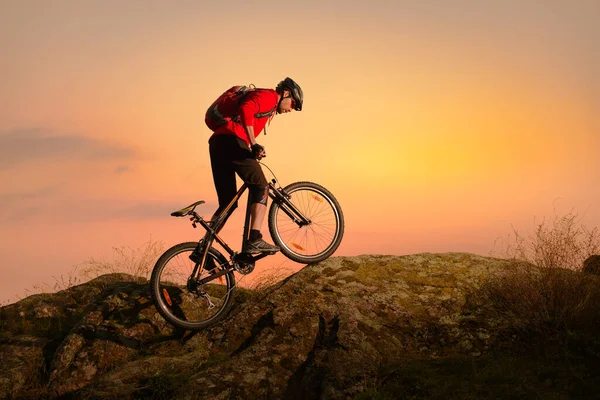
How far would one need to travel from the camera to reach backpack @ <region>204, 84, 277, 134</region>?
816 centimetres

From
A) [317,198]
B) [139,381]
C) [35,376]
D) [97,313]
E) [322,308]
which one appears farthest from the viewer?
[317,198]

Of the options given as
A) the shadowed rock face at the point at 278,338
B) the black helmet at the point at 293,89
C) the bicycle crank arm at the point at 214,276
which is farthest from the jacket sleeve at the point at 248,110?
the shadowed rock face at the point at 278,338

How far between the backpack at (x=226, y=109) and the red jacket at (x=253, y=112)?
5 centimetres

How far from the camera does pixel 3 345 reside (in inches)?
330

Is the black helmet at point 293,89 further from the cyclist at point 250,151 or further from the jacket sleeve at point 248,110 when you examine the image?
the jacket sleeve at point 248,110

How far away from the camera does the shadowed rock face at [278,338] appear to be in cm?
622

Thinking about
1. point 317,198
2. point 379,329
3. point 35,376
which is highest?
point 317,198

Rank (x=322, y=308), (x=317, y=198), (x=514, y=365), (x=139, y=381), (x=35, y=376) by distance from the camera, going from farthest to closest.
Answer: (x=317, y=198), (x=35, y=376), (x=322, y=308), (x=139, y=381), (x=514, y=365)

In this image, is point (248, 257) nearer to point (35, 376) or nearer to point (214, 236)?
point (214, 236)

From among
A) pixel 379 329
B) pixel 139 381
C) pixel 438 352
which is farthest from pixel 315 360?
pixel 139 381

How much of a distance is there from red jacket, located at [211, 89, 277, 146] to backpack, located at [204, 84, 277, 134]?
53 millimetres

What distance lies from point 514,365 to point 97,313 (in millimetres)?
5473

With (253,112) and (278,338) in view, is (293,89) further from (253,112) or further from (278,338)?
(278,338)

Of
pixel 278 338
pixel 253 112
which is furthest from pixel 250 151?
pixel 278 338
